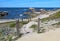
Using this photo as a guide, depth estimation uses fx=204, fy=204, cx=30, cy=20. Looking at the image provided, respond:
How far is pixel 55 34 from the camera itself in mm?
14305

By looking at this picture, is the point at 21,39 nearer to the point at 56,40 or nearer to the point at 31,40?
the point at 31,40

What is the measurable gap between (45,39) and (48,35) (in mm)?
1085

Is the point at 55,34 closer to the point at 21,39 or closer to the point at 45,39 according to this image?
the point at 45,39

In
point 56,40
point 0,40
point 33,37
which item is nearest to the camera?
point 0,40

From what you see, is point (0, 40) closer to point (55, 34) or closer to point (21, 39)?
point (21, 39)

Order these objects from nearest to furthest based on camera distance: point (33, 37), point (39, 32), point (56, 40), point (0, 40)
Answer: point (0, 40), point (56, 40), point (33, 37), point (39, 32)

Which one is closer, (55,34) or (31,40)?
(31,40)

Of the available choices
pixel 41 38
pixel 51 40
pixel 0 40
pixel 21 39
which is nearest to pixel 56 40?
pixel 51 40

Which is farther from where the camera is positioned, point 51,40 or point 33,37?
point 33,37

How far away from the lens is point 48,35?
14.2 meters

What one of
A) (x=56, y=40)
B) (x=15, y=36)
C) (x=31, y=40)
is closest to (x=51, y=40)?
(x=56, y=40)

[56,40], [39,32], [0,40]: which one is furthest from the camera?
[39,32]

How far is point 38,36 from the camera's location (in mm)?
14047

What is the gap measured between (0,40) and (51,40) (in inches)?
131
